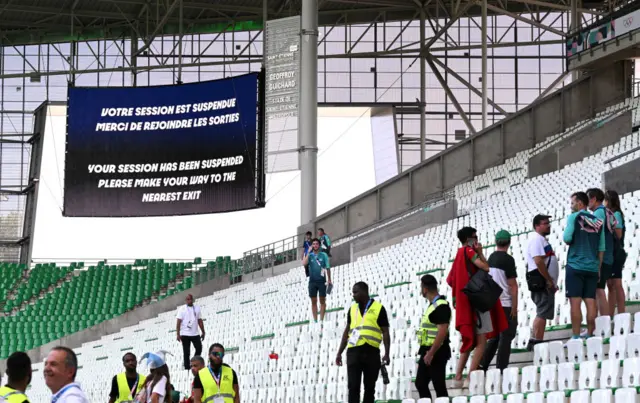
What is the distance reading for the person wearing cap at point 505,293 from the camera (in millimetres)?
10273

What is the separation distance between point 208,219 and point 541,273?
99.8 ft

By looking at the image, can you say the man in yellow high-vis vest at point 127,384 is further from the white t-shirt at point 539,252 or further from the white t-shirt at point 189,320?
the white t-shirt at point 189,320

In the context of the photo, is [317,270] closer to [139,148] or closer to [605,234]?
[605,234]

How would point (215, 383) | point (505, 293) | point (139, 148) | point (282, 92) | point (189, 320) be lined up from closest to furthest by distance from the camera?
point (215, 383), point (505, 293), point (189, 320), point (282, 92), point (139, 148)

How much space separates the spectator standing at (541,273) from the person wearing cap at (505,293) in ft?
0.86

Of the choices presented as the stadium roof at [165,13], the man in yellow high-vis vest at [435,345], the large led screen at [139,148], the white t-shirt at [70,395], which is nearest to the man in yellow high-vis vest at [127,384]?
the man in yellow high-vis vest at [435,345]

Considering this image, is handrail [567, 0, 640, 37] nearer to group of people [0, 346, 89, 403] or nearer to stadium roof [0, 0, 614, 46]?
stadium roof [0, 0, 614, 46]

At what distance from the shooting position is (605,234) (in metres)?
10.6

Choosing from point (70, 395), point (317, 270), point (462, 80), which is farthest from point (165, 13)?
point (70, 395)

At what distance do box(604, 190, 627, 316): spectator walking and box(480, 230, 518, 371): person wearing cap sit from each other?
1.04 metres

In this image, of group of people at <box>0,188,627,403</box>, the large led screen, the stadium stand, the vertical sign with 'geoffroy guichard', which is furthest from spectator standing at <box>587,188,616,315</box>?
the large led screen

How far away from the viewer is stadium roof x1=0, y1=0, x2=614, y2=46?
42.0 meters

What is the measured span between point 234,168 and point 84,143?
486 centimetres

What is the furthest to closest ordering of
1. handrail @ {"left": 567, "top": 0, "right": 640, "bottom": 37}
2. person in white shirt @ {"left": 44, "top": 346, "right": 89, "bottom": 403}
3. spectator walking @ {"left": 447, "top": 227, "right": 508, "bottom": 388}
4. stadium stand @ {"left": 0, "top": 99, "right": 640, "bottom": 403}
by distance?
handrail @ {"left": 567, "top": 0, "right": 640, "bottom": 37} → spectator walking @ {"left": 447, "top": 227, "right": 508, "bottom": 388} → stadium stand @ {"left": 0, "top": 99, "right": 640, "bottom": 403} → person in white shirt @ {"left": 44, "top": 346, "right": 89, "bottom": 403}
